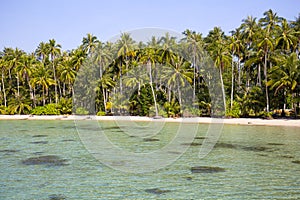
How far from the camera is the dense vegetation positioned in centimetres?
4984

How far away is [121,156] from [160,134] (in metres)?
13.4

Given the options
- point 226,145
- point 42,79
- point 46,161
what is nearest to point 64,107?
point 42,79

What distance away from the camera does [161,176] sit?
719 inches

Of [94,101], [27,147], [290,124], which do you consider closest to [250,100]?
[290,124]

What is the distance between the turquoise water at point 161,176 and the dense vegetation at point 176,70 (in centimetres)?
2246

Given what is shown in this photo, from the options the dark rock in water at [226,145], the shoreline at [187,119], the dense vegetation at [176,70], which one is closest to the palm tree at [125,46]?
the dense vegetation at [176,70]

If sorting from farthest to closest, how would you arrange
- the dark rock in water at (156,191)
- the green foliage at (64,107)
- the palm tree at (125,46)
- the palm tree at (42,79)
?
the palm tree at (42,79)
the green foliage at (64,107)
the palm tree at (125,46)
the dark rock in water at (156,191)

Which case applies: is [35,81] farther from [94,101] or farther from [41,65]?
[94,101]

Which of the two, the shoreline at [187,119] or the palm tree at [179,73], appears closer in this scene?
the shoreline at [187,119]

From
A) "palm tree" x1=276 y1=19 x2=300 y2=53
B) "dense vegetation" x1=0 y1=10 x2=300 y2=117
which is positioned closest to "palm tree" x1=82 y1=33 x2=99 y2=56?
"dense vegetation" x1=0 y1=10 x2=300 y2=117

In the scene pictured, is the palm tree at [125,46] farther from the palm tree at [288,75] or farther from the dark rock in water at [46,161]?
the dark rock in water at [46,161]

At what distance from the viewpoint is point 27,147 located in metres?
27.9

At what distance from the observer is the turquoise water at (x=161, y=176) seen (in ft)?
49.4

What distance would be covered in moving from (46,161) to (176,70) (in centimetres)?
3535
